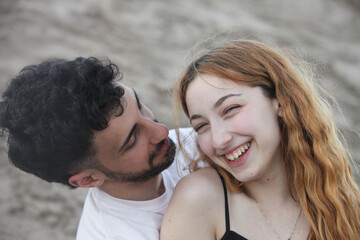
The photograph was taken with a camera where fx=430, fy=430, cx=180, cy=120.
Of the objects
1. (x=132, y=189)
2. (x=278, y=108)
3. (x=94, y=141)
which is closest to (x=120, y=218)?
(x=132, y=189)

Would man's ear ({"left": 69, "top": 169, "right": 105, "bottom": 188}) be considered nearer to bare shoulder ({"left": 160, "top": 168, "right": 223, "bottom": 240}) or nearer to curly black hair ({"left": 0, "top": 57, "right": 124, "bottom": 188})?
curly black hair ({"left": 0, "top": 57, "right": 124, "bottom": 188})

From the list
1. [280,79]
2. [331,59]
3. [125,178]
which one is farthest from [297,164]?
[331,59]

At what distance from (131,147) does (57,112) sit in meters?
0.43

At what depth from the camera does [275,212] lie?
2127 millimetres

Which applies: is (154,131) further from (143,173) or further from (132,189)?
(132,189)

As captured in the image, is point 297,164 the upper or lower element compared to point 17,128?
upper

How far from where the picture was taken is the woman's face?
192 cm

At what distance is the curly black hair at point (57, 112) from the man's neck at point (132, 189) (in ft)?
0.69

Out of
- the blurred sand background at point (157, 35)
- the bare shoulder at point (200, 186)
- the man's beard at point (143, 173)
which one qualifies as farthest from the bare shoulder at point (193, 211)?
the blurred sand background at point (157, 35)

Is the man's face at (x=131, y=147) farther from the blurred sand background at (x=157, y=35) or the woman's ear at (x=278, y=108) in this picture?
the blurred sand background at (x=157, y=35)

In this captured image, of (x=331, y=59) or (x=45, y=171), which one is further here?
(x=331, y=59)

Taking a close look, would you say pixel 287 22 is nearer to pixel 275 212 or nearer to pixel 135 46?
pixel 135 46

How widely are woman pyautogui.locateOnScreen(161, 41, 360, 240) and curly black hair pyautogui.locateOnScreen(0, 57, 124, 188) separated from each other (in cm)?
41

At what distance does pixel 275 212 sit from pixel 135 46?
5220 mm
